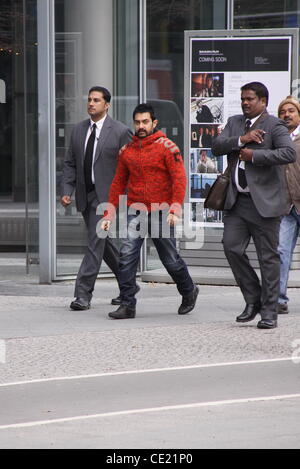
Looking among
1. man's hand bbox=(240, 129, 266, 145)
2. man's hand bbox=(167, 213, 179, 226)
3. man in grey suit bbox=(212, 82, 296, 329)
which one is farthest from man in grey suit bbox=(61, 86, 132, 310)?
man's hand bbox=(240, 129, 266, 145)

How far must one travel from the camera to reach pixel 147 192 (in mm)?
9391

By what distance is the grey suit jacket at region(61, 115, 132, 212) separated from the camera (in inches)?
394

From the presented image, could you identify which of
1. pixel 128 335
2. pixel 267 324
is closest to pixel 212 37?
pixel 267 324

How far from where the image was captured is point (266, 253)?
29.6 ft

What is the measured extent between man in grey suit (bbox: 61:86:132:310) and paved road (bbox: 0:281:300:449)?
1.17 ft

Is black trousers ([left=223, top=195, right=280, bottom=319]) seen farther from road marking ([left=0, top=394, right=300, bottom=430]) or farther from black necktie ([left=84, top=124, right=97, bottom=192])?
road marking ([left=0, top=394, right=300, bottom=430])

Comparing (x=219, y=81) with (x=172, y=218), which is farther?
(x=219, y=81)

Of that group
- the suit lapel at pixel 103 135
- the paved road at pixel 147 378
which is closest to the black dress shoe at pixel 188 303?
the paved road at pixel 147 378

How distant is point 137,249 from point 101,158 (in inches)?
38.6

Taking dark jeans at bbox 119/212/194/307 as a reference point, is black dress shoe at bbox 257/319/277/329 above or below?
below

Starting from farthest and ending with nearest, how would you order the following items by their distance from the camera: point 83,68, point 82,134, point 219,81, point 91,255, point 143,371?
1. point 83,68
2. point 219,81
3. point 82,134
4. point 91,255
5. point 143,371

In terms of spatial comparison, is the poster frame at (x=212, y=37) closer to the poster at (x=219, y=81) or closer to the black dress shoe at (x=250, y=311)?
the poster at (x=219, y=81)

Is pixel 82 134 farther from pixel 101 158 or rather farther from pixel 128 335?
pixel 128 335
